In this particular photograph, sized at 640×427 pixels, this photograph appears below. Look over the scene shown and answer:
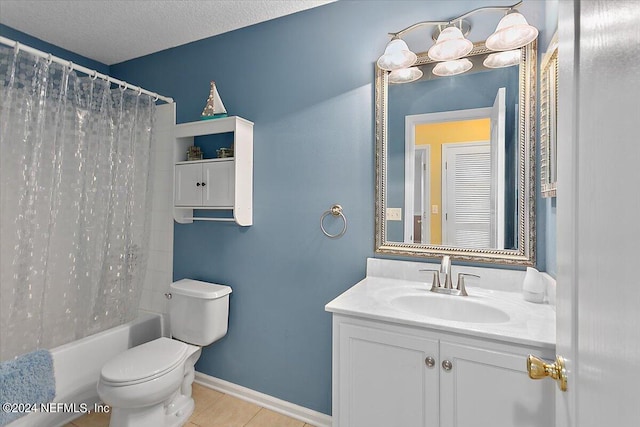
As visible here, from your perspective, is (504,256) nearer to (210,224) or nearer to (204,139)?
(210,224)

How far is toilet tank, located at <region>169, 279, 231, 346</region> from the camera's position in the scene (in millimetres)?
2008

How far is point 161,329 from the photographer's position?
2428mm

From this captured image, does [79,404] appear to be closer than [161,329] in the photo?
Yes

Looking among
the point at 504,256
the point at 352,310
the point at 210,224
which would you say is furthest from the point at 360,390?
the point at 210,224

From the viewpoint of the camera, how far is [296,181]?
77.0 inches

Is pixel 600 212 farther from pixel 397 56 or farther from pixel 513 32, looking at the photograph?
pixel 397 56

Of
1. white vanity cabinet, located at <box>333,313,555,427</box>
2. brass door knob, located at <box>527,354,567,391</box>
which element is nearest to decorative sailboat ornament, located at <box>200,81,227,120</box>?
white vanity cabinet, located at <box>333,313,555,427</box>

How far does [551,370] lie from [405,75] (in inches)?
57.4

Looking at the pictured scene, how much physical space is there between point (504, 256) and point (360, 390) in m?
0.89

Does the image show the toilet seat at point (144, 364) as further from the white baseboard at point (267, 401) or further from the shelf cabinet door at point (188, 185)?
the shelf cabinet door at point (188, 185)

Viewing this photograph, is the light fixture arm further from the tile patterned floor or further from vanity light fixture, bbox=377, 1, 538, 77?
the tile patterned floor

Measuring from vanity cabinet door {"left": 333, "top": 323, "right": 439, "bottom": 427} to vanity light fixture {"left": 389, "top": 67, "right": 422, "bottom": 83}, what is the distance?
1256 mm

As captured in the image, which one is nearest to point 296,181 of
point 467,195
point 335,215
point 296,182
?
point 296,182

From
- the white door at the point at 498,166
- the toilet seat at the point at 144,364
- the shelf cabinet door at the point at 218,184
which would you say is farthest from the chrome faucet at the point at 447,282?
the toilet seat at the point at 144,364
